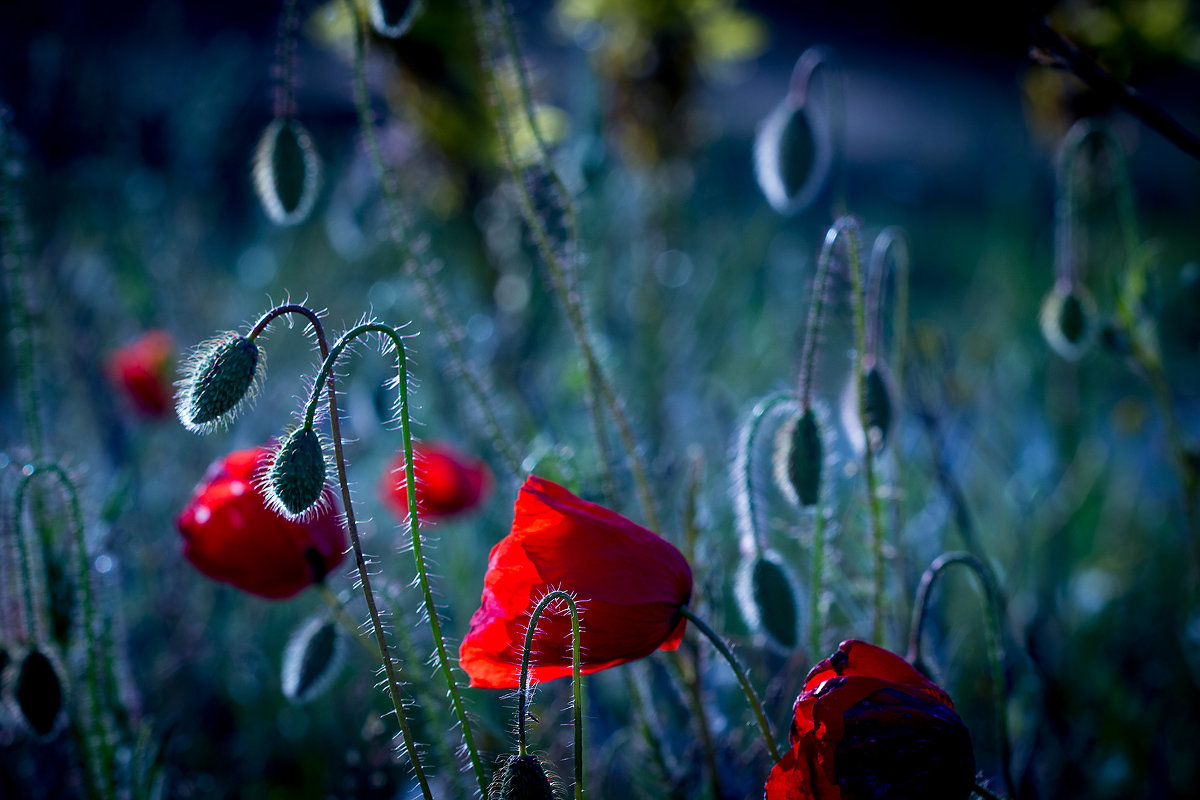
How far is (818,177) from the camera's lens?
44.6 inches

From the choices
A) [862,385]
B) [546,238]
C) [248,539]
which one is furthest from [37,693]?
[862,385]

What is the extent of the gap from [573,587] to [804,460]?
256 mm

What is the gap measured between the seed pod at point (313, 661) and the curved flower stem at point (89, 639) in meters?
0.16

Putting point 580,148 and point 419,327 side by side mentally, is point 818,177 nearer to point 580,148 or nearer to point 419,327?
point 580,148

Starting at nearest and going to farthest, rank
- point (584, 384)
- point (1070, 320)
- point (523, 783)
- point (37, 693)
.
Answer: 1. point (523, 783)
2. point (37, 693)
3. point (1070, 320)
4. point (584, 384)

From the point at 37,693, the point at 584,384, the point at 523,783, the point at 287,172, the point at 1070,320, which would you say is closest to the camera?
the point at 523,783

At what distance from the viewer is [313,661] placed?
82 cm

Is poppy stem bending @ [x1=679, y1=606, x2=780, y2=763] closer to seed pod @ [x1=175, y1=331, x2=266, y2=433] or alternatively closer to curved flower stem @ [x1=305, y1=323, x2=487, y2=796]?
curved flower stem @ [x1=305, y1=323, x2=487, y2=796]

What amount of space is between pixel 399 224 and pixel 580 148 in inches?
35.1

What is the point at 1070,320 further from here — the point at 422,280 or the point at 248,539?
the point at 248,539

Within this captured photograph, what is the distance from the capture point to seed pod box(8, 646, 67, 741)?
74cm

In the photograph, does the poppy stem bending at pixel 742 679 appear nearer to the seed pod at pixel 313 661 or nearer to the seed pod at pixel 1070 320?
the seed pod at pixel 313 661

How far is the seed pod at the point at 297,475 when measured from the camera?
583 millimetres

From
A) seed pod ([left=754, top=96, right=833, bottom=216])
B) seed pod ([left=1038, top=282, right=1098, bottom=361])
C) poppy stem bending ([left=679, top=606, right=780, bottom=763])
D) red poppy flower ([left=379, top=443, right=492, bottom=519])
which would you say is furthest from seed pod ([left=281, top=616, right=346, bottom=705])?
seed pod ([left=1038, top=282, right=1098, bottom=361])
